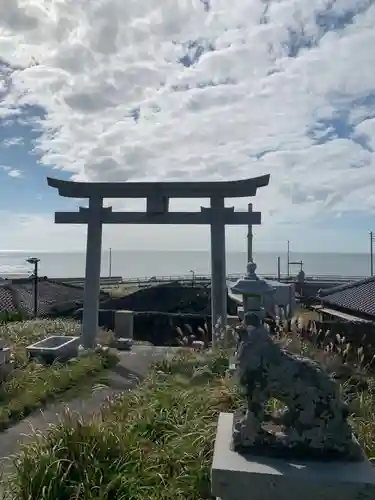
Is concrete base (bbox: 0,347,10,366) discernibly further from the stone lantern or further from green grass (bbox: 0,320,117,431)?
the stone lantern

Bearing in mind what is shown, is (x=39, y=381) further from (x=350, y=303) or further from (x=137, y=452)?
(x=350, y=303)

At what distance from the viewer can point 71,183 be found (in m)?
10.6

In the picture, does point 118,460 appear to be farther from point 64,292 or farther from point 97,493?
point 64,292

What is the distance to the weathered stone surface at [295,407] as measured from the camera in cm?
305

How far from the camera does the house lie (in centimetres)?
1361

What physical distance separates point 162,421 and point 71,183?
7.35m

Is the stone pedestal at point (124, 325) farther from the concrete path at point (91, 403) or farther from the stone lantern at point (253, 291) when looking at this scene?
the stone lantern at point (253, 291)

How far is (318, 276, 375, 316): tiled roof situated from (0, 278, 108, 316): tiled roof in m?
10.1

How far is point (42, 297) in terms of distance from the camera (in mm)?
20078

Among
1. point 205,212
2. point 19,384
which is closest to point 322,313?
point 205,212

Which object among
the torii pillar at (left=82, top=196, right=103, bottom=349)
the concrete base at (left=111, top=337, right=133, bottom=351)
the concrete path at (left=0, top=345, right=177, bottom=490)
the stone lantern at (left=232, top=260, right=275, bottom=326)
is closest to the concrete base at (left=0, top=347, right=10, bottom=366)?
the concrete path at (left=0, top=345, right=177, bottom=490)

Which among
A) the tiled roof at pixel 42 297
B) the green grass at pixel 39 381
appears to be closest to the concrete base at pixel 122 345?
the green grass at pixel 39 381

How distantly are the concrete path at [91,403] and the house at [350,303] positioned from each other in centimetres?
614

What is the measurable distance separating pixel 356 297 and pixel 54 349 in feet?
33.6
